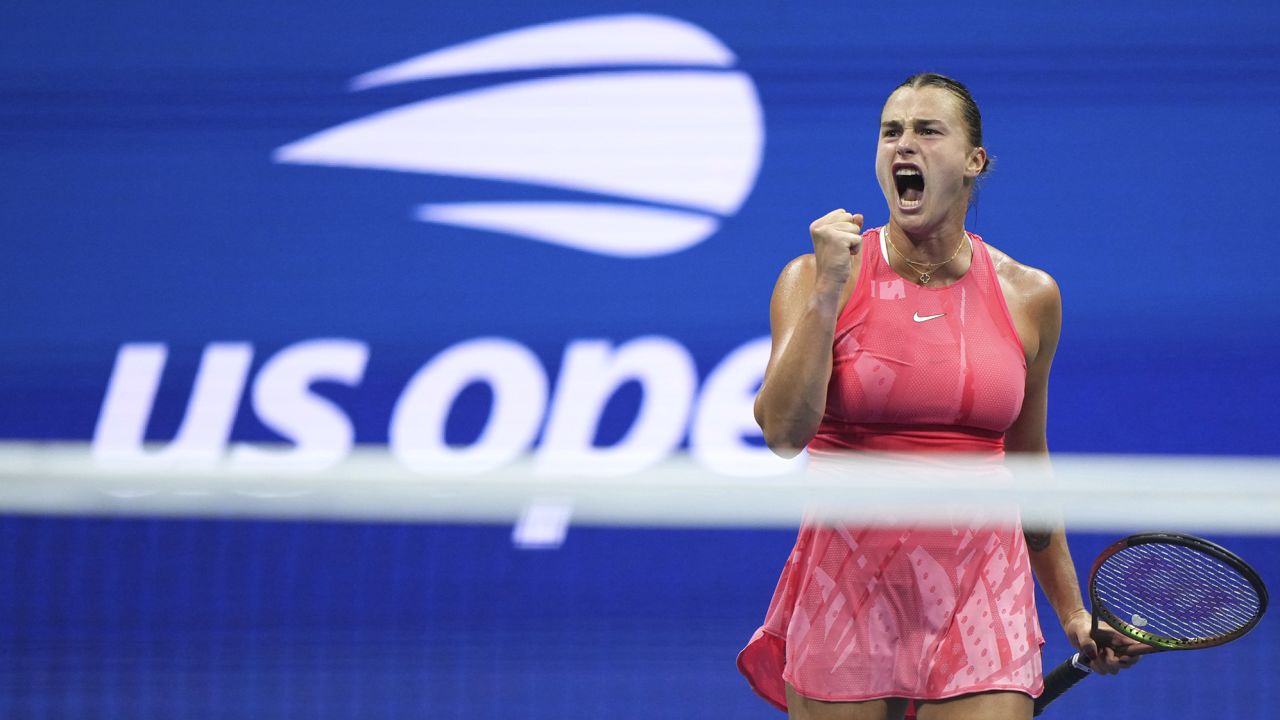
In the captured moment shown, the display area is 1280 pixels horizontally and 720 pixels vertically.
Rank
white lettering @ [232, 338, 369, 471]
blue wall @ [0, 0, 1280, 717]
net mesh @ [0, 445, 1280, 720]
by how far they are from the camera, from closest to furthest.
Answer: net mesh @ [0, 445, 1280, 720]
blue wall @ [0, 0, 1280, 717]
white lettering @ [232, 338, 369, 471]

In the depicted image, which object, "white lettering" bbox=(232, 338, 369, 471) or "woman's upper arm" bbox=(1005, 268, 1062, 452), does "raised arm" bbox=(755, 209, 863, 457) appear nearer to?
"woman's upper arm" bbox=(1005, 268, 1062, 452)

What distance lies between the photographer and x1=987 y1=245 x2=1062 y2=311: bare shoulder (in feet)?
6.39

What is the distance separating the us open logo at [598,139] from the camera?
442 cm

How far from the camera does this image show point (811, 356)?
5.66 ft

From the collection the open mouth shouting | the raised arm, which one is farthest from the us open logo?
the raised arm

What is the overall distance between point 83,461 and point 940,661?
110 cm

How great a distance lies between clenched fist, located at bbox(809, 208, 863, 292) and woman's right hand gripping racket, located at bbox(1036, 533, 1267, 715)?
2.13 feet

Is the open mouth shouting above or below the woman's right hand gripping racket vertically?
above

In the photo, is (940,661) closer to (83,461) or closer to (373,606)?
(83,461)

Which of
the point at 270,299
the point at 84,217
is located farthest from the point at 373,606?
the point at 84,217

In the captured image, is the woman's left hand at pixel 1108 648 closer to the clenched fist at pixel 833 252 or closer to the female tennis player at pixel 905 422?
the female tennis player at pixel 905 422

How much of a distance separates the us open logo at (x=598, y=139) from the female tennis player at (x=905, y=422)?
249 cm

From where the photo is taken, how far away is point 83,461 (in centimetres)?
165

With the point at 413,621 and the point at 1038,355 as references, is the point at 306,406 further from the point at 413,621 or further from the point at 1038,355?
the point at 1038,355
